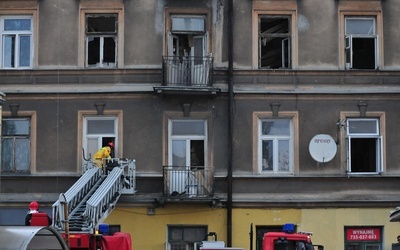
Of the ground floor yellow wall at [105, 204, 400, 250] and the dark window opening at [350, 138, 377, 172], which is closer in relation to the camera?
the ground floor yellow wall at [105, 204, 400, 250]

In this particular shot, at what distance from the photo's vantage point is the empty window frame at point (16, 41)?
2727cm

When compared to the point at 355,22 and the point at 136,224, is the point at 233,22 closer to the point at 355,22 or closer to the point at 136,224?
the point at 355,22

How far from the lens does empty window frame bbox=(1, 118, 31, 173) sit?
26.9 m

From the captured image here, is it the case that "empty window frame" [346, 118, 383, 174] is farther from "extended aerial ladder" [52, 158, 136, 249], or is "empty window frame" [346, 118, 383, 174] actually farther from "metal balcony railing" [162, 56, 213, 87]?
"extended aerial ladder" [52, 158, 136, 249]

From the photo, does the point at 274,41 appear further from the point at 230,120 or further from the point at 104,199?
the point at 104,199

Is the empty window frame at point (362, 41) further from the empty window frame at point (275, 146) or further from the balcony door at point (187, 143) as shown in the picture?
the balcony door at point (187, 143)

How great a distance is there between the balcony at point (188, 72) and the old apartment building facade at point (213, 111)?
0.04m

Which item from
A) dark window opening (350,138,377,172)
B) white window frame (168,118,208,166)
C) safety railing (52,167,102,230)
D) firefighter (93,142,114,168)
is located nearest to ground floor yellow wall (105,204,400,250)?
dark window opening (350,138,377,172)

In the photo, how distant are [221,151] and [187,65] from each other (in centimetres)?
268

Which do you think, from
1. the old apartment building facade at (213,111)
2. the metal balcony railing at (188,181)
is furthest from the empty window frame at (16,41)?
the metal balcony railing at (188,181)

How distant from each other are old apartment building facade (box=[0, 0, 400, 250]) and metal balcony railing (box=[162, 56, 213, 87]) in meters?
0.04

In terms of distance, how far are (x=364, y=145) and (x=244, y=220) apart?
13.8ft

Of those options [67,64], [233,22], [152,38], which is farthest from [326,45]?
[67,64]

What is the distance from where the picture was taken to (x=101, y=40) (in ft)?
89.4
